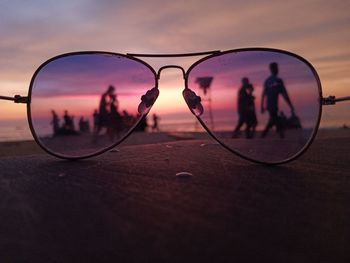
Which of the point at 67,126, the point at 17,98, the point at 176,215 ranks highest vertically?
the point at 17,98

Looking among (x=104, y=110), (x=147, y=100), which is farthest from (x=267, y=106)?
(x=104, y=110)

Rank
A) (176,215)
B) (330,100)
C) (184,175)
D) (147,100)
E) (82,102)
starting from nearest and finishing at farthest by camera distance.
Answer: (176,215)
(184,175)
(330,100)
(82,102)
(147,100)

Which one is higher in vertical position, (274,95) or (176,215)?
(274,95)

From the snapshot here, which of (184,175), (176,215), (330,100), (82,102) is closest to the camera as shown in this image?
(176,215)

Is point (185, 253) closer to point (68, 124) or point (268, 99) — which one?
point (268, 99)

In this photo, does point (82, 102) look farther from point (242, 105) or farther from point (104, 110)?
point (242, 105)

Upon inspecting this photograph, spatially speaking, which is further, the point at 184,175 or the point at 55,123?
the point at 55,123

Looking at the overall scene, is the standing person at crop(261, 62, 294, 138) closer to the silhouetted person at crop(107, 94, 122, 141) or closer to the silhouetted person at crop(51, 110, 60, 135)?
the silhouetted person at crop(107, 94, 122, 141)

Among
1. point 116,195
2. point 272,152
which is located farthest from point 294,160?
point 116,195
